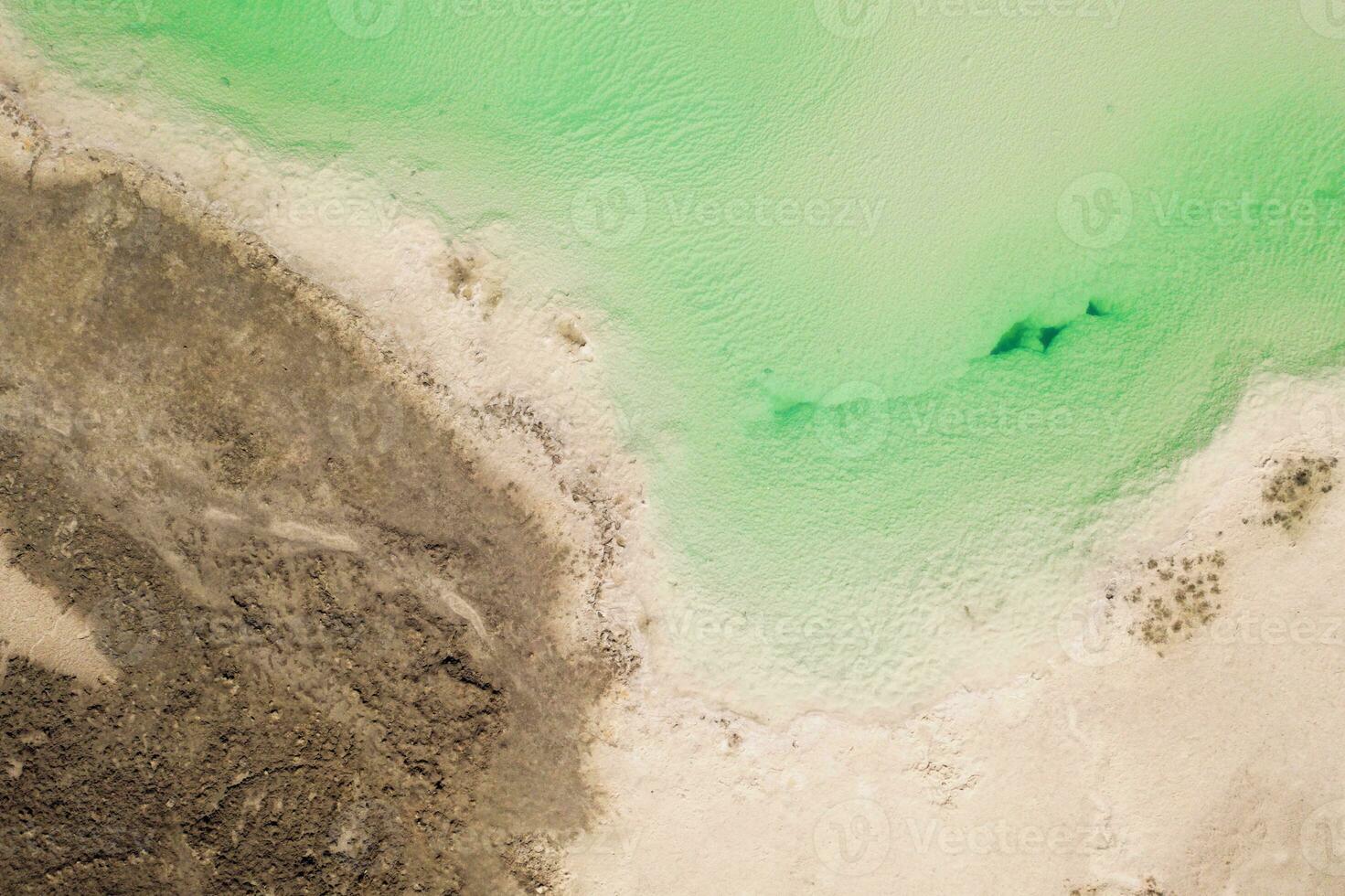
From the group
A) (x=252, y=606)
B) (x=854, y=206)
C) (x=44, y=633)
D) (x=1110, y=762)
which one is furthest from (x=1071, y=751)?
(x=44, y=633)

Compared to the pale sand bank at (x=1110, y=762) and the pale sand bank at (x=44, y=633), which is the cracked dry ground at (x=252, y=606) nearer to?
the pale sand bank at (x=44, y=633)

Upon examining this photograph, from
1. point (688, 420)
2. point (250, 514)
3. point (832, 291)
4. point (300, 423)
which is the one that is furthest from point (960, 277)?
point (250, 514)

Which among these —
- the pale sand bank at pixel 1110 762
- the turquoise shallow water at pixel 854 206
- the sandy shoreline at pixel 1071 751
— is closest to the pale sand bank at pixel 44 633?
the sandy shoreline at pixel 1071 751

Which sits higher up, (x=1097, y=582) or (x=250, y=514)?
(x=250, y=514)

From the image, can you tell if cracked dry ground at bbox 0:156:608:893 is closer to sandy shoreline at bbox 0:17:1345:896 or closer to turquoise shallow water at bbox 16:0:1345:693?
sandy shoreline at bbox 0:17:1345:896

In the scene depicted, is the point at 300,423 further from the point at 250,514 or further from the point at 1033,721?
the point at 1033,721

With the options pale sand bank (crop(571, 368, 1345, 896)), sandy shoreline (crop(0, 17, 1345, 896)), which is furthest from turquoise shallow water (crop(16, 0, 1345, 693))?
pale sand bank (crop(571, 368, 1345, 896))
